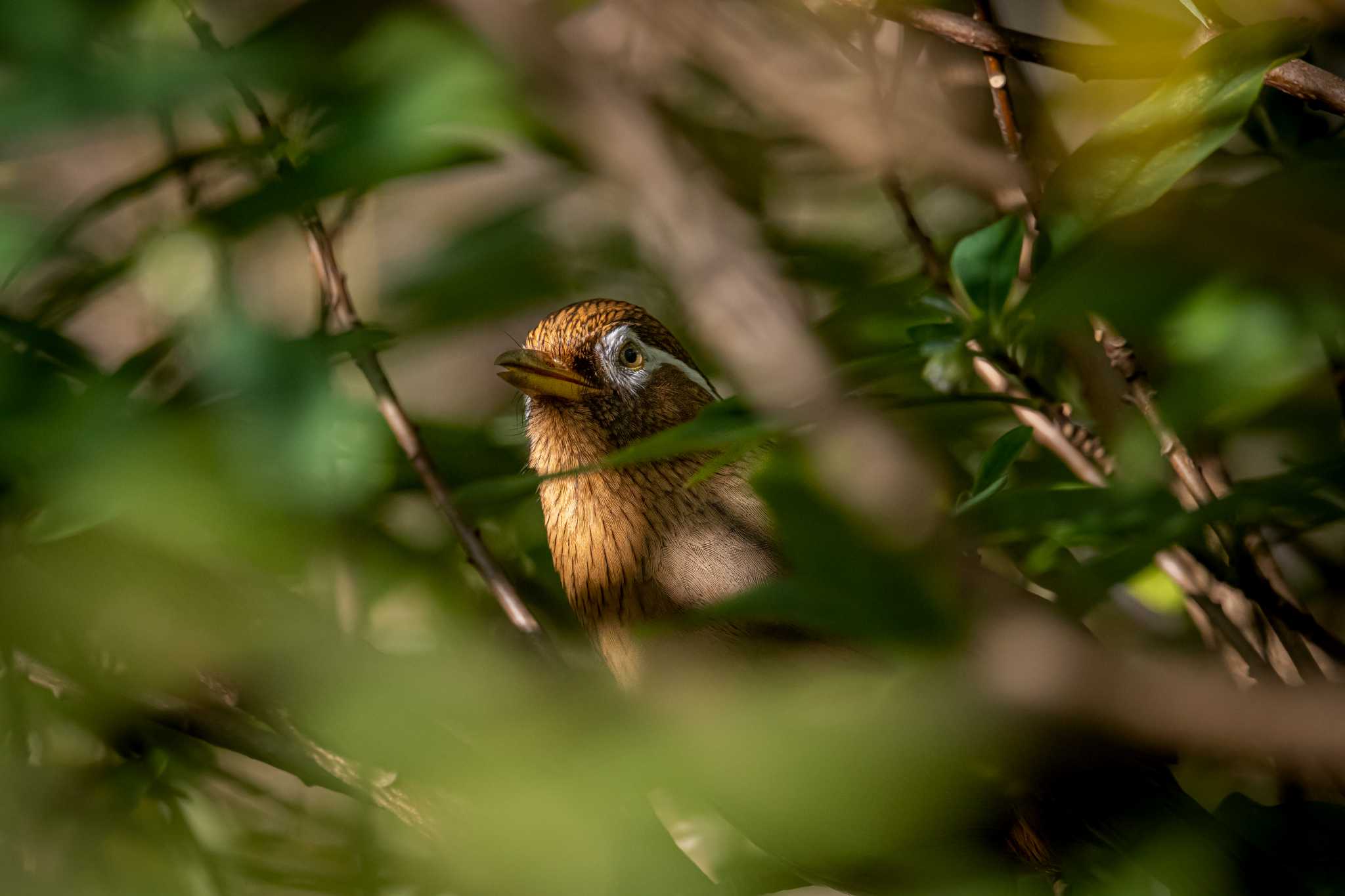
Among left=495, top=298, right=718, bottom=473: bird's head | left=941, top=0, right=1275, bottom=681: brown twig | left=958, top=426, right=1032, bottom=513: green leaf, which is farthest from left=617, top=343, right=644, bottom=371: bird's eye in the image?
left=958, top=426, right=1032, bottom=513: green leaf

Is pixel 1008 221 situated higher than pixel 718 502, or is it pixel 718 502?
pixel 1008 221

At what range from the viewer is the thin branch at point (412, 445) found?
4.05ft

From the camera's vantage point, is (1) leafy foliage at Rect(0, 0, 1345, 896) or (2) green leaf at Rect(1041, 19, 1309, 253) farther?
(2) green leaf at Rect(1041, 19, 1309, 253)

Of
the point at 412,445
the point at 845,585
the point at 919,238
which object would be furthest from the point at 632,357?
the point at 845,585

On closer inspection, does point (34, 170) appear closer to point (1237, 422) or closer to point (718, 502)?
point (718, 502)

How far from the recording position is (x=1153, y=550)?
0.70 m

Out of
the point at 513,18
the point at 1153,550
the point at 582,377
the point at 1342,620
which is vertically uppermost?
the point at 513,18

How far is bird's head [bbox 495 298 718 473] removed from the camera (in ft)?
4.99

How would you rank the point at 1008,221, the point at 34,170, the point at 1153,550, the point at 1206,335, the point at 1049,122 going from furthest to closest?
the point at 34,170, the point at 1049,122, the point at 1206,335, the point at 1008,221, the point at 1153,550

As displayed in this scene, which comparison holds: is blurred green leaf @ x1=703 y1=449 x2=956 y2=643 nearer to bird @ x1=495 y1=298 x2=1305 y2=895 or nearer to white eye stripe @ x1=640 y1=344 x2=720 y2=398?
bird @ x1=495 y1=298 x2=1305 y2=895

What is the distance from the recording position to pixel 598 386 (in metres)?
1.52

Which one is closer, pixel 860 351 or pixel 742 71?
pixel 742 71

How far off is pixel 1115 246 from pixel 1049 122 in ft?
1.89

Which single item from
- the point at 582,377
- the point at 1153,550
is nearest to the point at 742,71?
the point at 582,377
